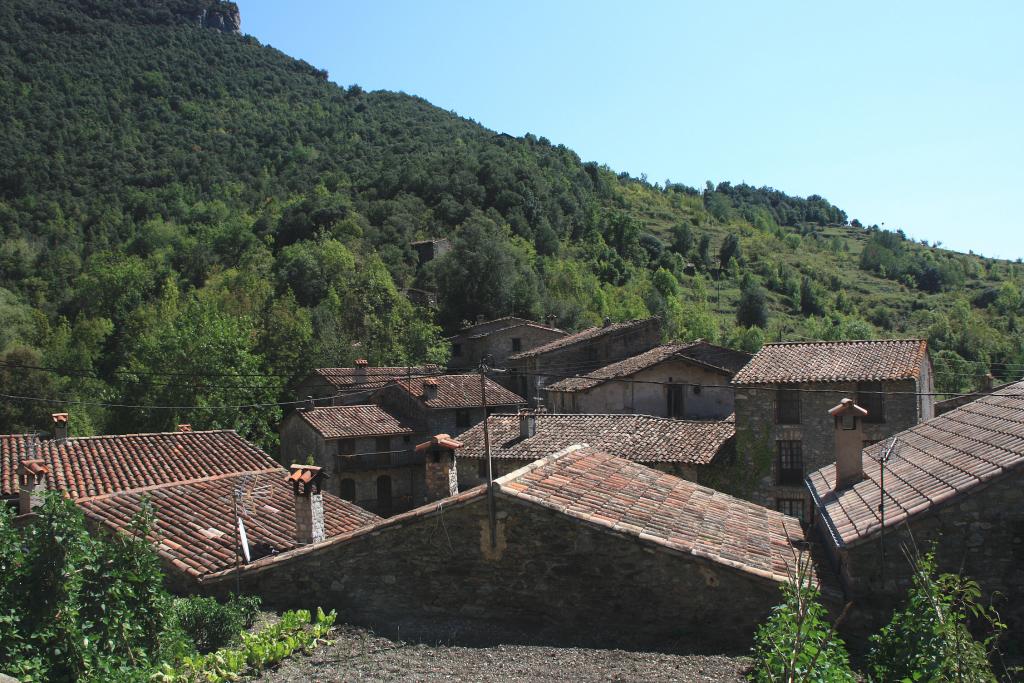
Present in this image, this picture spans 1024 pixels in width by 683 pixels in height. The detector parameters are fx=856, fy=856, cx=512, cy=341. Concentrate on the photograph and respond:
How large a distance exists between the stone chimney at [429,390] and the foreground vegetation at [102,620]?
2938 cm

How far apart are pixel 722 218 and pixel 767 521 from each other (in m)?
133

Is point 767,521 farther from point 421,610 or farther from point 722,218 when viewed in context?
point 722,218

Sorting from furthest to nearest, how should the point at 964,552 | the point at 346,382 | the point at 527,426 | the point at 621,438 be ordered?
the point at 346,382
the point at 527,426
the point at 621,438
the point at 964,552

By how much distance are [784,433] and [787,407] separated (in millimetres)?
804

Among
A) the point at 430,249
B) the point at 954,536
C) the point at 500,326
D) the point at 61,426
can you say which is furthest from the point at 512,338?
the point at 954,536

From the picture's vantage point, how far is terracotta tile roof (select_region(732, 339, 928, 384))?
82.0ft

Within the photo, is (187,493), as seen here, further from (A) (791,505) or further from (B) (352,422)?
(B) (352,422)

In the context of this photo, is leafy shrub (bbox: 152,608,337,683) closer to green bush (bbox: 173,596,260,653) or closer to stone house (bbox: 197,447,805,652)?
green bush (bbox: 173,596,260,653)

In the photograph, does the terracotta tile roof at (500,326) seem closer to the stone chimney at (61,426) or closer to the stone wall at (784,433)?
the stone wall at (784,433)

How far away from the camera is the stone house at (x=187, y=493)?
12469mm

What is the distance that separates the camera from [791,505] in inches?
1005

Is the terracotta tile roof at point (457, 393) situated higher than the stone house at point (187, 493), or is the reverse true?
the stone house at point (187, 493)

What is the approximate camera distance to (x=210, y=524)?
14070mm

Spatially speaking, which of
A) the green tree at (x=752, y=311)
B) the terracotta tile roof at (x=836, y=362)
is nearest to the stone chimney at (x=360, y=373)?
the terracotta tile roof at (x=836, y=362)
